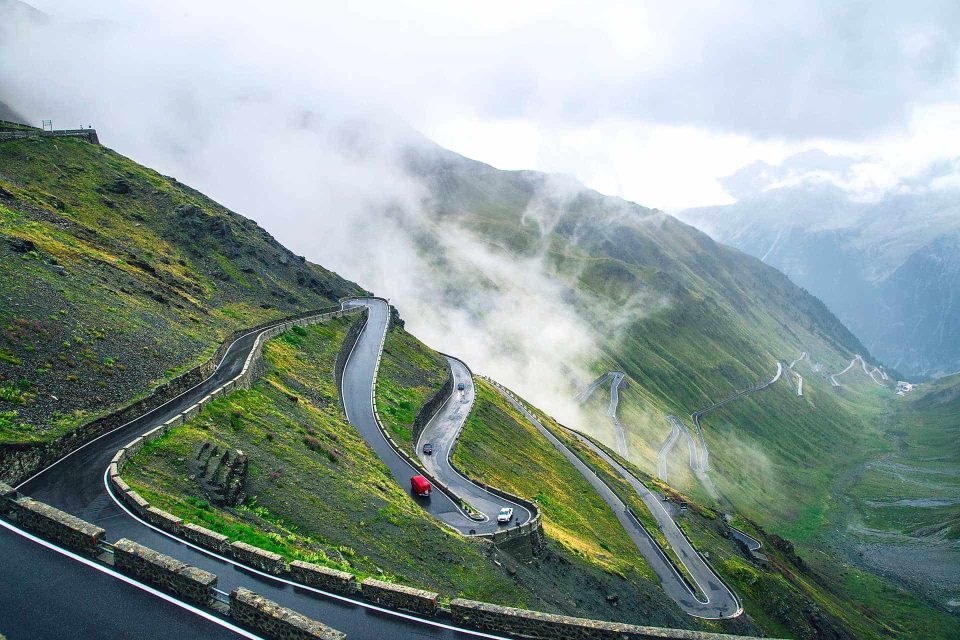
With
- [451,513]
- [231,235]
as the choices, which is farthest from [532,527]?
[231,235]

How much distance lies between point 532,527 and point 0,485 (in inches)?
1197

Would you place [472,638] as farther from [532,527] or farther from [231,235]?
[231,235]

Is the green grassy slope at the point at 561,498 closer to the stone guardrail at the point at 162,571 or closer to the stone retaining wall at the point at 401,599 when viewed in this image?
the stone retaining wall at the point at 401,599

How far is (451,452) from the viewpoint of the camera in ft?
183

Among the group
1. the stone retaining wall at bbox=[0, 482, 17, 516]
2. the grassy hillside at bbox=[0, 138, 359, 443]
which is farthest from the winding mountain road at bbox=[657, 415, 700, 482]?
the stone retaining wall at bbox=[0, 482, 17, 516]

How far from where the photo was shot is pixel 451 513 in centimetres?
3972

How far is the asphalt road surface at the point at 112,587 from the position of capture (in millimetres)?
15500

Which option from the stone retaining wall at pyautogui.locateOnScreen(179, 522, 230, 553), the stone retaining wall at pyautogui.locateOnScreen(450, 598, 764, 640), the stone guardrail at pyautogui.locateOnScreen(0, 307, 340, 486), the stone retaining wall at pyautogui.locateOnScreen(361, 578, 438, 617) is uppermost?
the stone retaining wall at pyautogui.locateOnScreen(450, 598, 764, 640)

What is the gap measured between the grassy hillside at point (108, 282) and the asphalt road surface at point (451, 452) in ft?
74.0

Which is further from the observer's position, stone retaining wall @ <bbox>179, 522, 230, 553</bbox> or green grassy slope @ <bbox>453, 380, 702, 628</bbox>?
green grassy slope @ <bbox>453, 380, 702, 628</bbox>

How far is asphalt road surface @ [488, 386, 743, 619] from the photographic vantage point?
58.6 metres

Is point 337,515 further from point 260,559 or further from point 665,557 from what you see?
point 665,557

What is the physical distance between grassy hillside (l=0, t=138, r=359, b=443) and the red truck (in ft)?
62.3

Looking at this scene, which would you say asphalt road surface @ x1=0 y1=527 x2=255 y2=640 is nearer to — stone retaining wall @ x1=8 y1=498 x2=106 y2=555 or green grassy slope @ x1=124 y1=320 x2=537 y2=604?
stone retaining wall @ x1=8 y1=498 x2=106 y2=555
